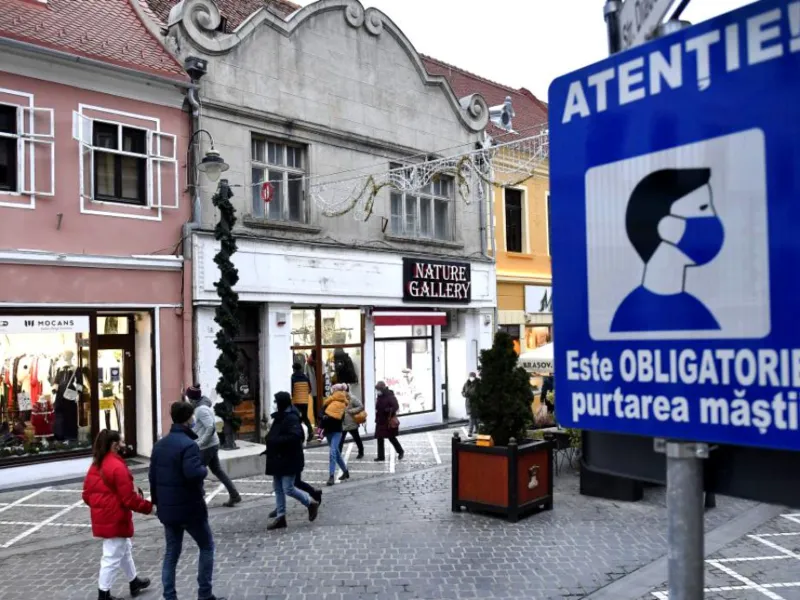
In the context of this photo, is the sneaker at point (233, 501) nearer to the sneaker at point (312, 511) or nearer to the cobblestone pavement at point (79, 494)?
the cobblestone pavement at point (79, 494)

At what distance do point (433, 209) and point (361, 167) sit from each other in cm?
291

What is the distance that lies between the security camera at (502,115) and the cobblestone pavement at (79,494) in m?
11.6

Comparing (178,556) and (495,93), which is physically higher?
(495,93)

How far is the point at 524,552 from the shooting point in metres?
8.16

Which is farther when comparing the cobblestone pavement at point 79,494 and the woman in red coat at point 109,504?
the cobblestone pavement at point 79,494

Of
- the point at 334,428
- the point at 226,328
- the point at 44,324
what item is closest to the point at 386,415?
the point at 334,428

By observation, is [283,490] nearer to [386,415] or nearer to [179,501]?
[179,501]

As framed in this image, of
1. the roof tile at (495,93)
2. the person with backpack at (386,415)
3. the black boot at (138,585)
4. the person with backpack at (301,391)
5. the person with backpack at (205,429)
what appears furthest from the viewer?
the roof tile at (495,93)

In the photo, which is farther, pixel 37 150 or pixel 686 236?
pixel 37 150

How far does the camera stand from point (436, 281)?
19.8 metres

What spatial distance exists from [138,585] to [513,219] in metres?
17.9

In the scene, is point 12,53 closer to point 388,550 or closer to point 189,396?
point 189,396

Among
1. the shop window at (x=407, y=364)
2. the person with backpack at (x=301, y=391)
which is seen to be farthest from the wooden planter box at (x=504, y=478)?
the shop window at (x=407, y=364)

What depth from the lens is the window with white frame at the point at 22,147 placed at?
12242mm
